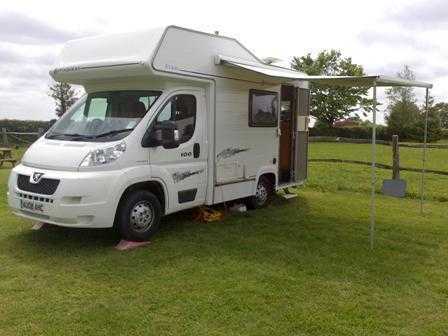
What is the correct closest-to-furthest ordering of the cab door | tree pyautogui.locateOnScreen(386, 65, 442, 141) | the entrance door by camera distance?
the cab door → the entrance door → tree pyautogui.locateOnScreen(386, 65, 442, 141)

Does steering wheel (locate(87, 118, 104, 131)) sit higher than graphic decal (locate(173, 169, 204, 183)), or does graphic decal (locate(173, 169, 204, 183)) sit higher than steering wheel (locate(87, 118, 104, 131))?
steering wheel (locate(87, 118, 104, 131))

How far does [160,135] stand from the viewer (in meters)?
6.68

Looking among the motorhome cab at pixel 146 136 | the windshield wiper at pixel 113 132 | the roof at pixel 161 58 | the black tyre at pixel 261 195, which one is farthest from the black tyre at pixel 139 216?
the black tyre at pixel 261 195

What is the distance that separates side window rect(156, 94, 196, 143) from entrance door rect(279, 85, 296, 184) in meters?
2.78

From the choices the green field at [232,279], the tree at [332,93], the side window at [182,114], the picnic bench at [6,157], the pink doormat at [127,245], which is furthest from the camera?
the tree at [332,93]

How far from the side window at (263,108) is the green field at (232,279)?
5.57ft

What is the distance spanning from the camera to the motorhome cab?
613 centimetres

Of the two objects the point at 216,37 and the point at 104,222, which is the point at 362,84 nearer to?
the point at 216,37

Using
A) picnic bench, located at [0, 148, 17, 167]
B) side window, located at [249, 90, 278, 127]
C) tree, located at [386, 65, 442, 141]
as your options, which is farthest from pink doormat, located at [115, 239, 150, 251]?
tree, located at [386, 65, 442, 141]

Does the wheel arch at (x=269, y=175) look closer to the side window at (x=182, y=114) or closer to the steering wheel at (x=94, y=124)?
the side window at (x=182, y=114)

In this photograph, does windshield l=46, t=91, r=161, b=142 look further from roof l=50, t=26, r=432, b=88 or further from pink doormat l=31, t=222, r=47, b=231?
pink doormat l=31, t=222, r=47, b=231

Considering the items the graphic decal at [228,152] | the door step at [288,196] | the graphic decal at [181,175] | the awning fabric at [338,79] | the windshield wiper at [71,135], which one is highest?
the awning fabric at [338,79]

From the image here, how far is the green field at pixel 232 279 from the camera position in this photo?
444 cm

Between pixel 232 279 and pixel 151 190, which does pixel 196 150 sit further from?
pixel 232 279
